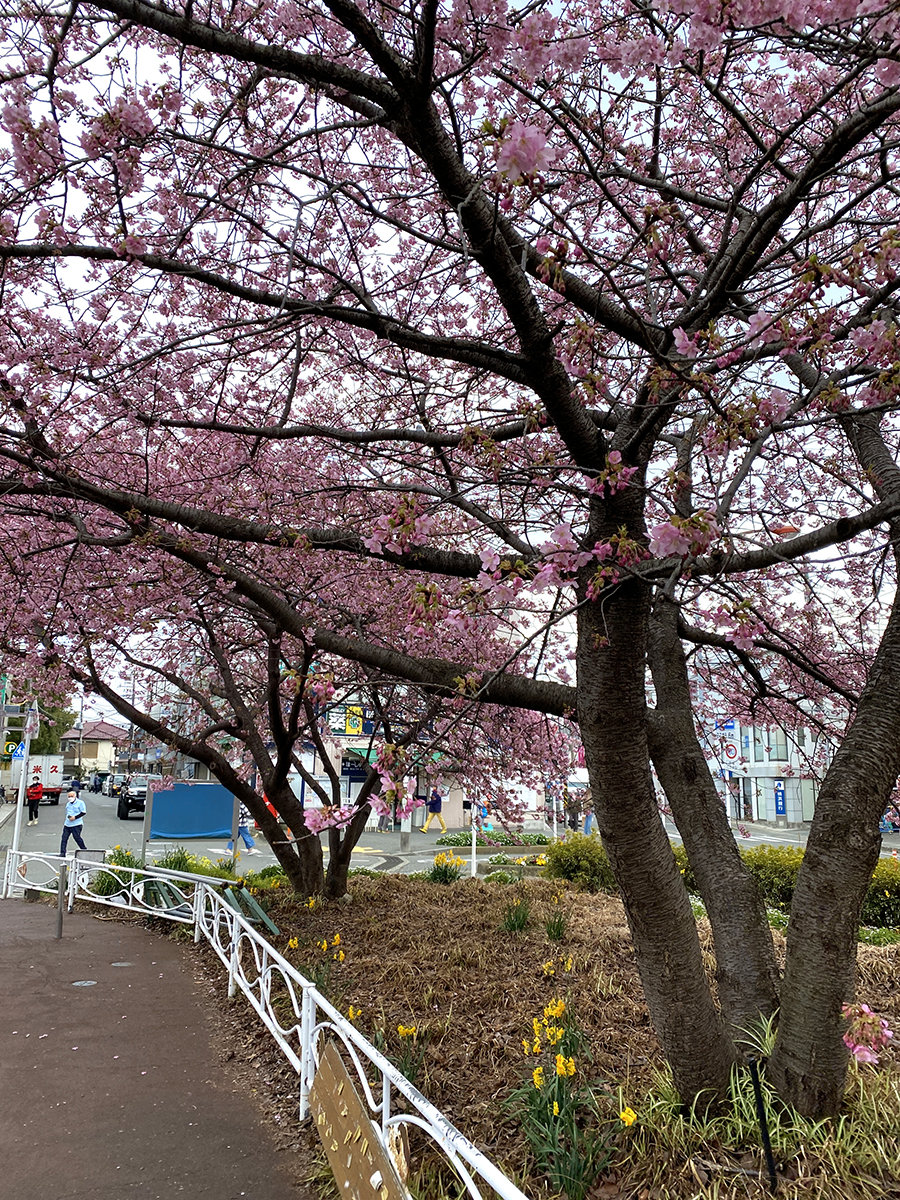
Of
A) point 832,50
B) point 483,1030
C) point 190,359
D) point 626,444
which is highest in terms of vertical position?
point 832,50

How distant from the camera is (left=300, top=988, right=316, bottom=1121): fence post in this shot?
4250 mm

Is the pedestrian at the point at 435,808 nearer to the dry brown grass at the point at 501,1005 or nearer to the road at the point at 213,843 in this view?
the road at the point at 213,843

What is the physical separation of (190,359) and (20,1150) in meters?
4.96

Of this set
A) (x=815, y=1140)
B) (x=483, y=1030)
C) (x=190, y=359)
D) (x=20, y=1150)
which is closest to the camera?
(x=815, y=1140)

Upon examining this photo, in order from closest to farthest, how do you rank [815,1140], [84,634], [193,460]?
1. [815,1140]
2. [193,460]
3. [84,634]

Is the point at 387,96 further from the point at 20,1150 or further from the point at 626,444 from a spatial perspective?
the point at 20,1150

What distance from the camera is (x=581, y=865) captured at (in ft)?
36.5

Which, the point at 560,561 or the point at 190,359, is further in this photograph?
the point at 190,359

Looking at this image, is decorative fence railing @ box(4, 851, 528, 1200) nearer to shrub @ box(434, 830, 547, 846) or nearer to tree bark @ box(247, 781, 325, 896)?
tree bark @ box(247, 781, 325, 896)

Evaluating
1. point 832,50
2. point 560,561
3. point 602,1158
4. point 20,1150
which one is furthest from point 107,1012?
point 832,50

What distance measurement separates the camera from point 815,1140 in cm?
308

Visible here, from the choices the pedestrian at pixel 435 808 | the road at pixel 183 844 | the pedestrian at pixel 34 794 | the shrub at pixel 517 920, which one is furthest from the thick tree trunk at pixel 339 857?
the pedestrian at pixel 34 794

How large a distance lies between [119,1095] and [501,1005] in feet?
8.02

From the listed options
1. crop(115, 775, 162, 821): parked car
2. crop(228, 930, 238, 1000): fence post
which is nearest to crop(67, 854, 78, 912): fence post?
crop(228, 930, 238, 1000): fence post
